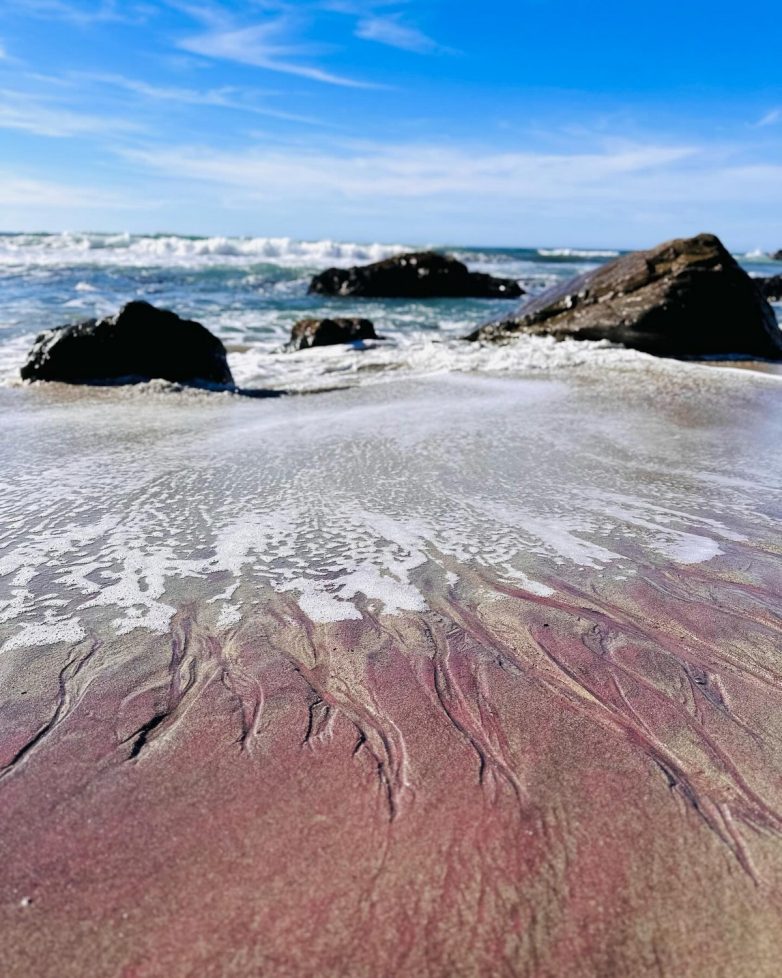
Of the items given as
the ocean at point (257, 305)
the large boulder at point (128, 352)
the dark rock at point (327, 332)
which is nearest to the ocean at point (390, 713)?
the large boulder at point (128, 352)

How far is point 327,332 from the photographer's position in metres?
11.2

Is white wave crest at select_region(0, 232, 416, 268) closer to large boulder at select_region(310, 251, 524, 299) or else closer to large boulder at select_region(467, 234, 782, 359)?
large boulder at select_region(310, 251, 524, 299)

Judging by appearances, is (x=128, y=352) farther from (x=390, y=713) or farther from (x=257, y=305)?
(x=257, y=305)

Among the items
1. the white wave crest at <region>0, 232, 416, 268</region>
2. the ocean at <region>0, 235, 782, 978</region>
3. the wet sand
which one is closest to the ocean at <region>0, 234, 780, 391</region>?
the white wave crest at <region>0, 232, 416, 268</region>

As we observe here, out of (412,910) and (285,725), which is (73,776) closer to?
(285,725)

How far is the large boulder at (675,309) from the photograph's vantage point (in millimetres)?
9297

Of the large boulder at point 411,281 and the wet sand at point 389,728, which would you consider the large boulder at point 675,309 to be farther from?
the large boulder at point 411,281

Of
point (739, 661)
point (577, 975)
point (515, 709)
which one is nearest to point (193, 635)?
point (515, 709)

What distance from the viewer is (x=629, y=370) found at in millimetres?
7711

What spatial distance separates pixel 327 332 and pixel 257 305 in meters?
8.40

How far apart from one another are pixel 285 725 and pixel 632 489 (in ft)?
8.12

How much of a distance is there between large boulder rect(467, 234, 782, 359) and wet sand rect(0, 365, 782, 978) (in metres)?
6.41

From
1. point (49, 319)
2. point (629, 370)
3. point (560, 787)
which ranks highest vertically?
point (560, 787)

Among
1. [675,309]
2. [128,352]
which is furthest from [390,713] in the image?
[675,309]
